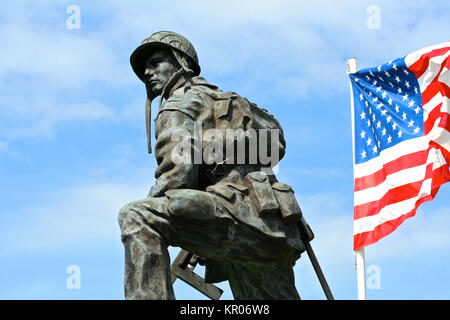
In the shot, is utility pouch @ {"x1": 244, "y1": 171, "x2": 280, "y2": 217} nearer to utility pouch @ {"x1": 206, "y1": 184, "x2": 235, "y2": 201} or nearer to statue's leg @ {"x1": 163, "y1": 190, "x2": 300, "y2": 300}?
statue's leg @ {"x1": 163, "y1": 190, "x2": 300, "y2": 300}

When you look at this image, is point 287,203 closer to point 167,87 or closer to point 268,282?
point 268,282

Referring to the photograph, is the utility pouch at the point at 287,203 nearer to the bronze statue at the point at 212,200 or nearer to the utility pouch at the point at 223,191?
the bronze statue at the point at 212,200

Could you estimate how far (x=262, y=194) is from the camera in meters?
10.2

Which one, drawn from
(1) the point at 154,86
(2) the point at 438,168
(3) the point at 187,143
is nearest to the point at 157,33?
(1) the point at 154,86

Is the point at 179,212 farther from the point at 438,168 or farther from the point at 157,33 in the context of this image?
the point at 438,168

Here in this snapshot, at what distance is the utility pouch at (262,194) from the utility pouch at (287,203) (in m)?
0.07

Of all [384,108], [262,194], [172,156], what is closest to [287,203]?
[262,194]

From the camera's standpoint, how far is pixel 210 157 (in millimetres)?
10375

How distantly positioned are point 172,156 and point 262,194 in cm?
94

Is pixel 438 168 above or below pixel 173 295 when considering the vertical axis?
above

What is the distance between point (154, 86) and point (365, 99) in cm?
645

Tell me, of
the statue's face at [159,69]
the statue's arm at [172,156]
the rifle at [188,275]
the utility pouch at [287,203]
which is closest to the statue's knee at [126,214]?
the statue's arm at [172,156]

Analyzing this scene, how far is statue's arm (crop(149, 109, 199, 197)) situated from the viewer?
10.1m

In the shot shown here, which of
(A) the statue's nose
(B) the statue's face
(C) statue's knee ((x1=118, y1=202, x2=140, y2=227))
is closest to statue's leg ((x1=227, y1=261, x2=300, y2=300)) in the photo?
(C) statue's knee ((x1=118, y1=202, x2=140, y2=227))
